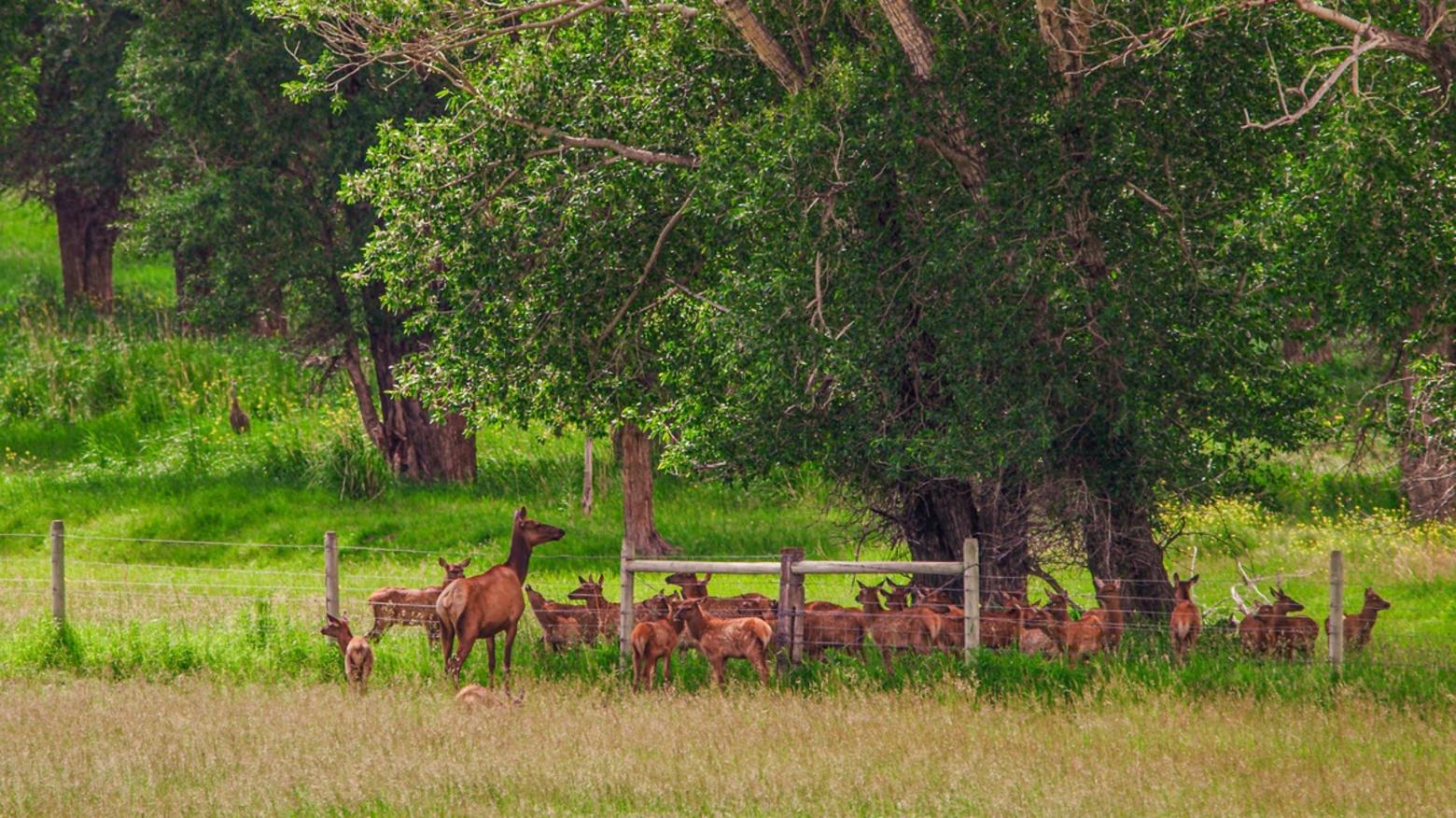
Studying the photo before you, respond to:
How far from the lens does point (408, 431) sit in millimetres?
32781

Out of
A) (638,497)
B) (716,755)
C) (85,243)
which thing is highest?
(85,243)

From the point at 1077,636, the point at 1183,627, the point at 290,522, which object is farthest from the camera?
the point at 290,522

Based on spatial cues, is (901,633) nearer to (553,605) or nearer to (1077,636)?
(1077,636)

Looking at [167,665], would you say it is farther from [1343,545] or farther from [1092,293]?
[1343,545]

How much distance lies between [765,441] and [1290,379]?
5.39 m

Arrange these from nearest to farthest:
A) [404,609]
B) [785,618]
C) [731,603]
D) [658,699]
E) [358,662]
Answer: [658,699]
[358,662]
[785,618]
[731,603]
[404,609]

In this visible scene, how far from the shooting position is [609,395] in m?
20.6

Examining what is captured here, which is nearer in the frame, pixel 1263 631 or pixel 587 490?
pixel 1263 631

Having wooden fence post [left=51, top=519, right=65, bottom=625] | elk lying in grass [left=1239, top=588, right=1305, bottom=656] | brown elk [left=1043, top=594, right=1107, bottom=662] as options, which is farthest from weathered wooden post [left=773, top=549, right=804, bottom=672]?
wooden fence post [left=51, top=519, right=65, bottom=625]

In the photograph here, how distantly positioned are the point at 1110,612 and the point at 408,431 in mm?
18216

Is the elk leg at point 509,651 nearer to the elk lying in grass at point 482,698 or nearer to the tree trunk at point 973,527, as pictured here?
the elk lying in grass at point 482,698

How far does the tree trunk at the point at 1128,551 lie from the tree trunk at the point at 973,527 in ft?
2.56

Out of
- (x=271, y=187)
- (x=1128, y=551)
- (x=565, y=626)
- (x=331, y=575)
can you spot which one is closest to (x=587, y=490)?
(x=271, y=187)

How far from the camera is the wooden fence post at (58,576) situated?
19000mm
